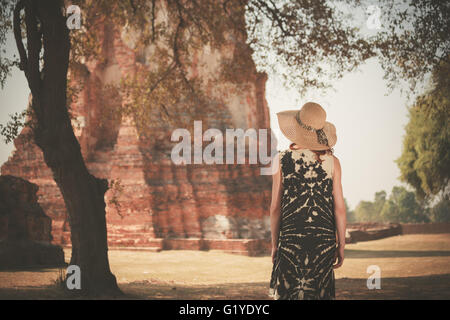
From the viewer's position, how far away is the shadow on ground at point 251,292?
236 inches

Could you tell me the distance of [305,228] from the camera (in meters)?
3.36

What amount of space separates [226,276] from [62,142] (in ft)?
16.8

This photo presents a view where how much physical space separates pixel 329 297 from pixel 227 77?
6.62m

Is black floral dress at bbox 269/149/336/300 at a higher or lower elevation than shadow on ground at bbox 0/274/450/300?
higher

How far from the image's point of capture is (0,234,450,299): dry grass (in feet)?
20.9

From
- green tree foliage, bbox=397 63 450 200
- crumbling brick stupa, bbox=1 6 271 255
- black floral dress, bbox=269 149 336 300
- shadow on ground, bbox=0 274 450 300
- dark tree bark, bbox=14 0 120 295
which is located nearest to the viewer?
black floral dress, bbox=269 149 336 300

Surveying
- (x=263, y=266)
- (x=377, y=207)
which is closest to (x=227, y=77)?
(x=263, y=266)

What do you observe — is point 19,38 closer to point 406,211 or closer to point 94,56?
point 94,56

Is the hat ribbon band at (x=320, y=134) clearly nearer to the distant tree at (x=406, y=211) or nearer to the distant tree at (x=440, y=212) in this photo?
the distant tree at (x=440, y=212)

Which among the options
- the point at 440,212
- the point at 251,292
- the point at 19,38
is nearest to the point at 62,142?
the point at 19,38

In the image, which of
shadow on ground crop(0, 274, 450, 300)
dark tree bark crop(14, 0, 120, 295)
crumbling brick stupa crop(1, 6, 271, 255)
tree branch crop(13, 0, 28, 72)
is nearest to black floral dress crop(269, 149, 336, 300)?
shadow on ground crop(0, 274, 450, 300)

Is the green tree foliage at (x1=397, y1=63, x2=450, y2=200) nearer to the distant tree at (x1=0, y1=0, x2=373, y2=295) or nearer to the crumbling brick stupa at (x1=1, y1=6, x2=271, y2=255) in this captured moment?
the crumbling brick stupa at (x1=1, y1=6, x2=271, y2=255)

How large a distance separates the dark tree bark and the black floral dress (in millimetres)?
3658

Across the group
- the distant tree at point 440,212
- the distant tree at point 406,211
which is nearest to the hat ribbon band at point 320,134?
the distant tree at point 440,212
